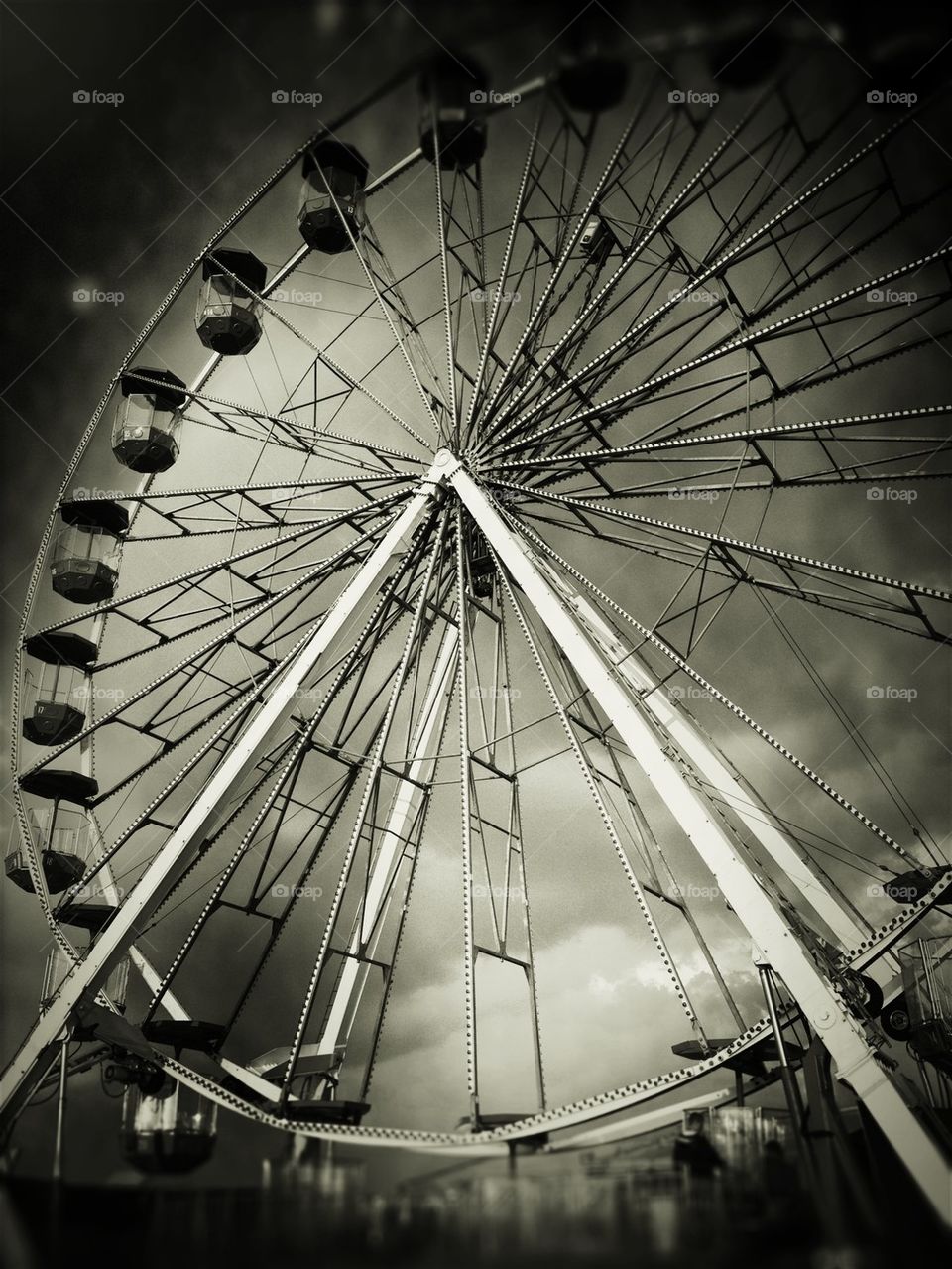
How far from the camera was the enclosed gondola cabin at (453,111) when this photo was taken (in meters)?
15.5

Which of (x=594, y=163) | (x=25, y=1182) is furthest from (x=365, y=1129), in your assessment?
(x=594, y=163)

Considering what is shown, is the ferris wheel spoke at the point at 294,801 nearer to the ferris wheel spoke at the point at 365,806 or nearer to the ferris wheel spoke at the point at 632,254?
the ferris wheel spoke at the point at 365,806

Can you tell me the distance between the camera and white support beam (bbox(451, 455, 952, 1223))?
375 inches

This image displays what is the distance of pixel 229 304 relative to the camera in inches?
739

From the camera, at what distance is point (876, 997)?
13633mm

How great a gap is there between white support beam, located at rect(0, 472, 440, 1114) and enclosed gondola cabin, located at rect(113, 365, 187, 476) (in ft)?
21.4

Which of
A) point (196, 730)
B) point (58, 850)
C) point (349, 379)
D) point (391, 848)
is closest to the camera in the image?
point (391, 848)

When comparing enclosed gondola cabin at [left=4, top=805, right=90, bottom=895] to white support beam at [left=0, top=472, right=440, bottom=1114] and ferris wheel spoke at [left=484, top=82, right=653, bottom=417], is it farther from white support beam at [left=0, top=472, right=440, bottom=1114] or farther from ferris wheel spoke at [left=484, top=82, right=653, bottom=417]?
ferris wheel spoke at [left=484, top=82, right=653, bottom=417]

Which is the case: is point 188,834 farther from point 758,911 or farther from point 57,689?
point 758,911

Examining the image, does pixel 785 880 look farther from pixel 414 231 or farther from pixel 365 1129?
pixel 414 231

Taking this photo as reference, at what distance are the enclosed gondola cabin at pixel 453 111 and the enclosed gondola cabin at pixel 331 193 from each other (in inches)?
52.9

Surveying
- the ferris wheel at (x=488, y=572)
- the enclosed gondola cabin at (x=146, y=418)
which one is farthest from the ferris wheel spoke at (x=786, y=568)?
the enclosed gondola cabin at (x=146, y=418)

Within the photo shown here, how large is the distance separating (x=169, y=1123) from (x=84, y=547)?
416 inches

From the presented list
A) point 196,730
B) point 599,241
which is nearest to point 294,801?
point 196,730
